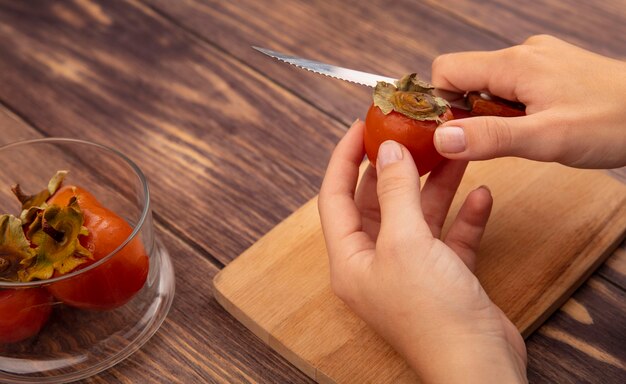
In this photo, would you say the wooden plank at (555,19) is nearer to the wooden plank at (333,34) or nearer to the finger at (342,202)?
the wooden plank at (333,34)

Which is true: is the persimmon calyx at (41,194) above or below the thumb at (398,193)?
below

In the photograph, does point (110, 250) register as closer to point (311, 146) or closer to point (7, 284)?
point (7, 284)

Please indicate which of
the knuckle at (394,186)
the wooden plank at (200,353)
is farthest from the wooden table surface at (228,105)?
the knuckle at (394,186)

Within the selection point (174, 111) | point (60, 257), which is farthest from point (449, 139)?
point (174, 111)

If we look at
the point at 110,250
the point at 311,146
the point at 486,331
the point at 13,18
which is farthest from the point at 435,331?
the point at 13,18

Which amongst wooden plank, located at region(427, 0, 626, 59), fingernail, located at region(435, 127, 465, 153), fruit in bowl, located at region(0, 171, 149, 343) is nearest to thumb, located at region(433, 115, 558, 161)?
fingernail, located at region(435, 127, 465, 153)

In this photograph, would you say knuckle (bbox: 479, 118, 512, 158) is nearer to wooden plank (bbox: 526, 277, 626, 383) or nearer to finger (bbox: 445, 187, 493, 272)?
finger (bbox: 445, 187, 493, 272)
